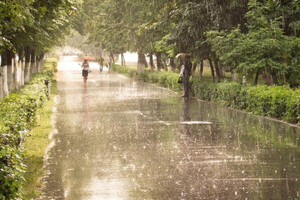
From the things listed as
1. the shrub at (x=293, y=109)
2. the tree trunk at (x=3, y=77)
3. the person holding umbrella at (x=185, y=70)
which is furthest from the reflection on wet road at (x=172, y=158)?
the person holding umbrella at (x=185, y=70)

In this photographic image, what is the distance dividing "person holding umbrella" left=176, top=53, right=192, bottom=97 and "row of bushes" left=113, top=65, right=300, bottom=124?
0.39 metres

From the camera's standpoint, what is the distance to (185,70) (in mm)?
26594

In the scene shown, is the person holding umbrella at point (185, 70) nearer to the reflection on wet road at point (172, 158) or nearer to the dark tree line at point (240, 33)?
the dark tree line at point (240, 33)

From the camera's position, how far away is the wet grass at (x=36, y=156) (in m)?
8.03

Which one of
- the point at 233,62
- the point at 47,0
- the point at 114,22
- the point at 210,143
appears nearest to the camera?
the point at 47,0

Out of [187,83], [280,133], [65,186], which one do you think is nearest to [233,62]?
[187,83]

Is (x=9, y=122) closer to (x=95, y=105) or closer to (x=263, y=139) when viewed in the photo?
(x=263, y=139)

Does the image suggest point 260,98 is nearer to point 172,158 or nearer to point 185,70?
point 172,158

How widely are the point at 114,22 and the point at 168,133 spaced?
A: 31.8m

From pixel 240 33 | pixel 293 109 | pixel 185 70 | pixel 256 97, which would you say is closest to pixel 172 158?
pixel 293 109

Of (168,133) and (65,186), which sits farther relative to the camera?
(168,133)

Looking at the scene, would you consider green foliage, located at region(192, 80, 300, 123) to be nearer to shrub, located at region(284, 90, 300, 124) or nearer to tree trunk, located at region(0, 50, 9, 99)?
shrub, located at region(284, 90, 300, 124)

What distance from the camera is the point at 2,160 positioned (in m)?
5.85

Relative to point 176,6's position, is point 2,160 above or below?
below
